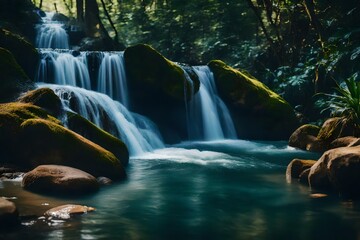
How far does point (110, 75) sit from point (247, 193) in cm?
1014

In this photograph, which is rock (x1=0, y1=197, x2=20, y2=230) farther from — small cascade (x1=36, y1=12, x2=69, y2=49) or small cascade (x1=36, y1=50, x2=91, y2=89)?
small cascade (x1=36, y1=12, x2=69, y2=49)

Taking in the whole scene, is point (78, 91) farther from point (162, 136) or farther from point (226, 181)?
point (226, 181)

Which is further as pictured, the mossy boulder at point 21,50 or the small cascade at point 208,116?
the small cascade at point 208,116

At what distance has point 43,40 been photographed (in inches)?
1013

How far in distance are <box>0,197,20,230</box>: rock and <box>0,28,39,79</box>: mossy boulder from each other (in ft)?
33.0

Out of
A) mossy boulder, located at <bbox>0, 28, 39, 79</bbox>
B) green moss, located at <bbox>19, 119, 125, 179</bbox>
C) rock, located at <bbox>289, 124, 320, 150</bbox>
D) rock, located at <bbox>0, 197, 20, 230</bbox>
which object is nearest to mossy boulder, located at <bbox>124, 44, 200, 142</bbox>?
mossy boulder, located at <bbox>0, 28, 39, 79</bbox>

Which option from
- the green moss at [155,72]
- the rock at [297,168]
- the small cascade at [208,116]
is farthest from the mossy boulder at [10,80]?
the small cascade at [208,116]

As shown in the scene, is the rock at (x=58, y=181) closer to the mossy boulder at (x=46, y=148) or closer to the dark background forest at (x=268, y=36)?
the mossy boulder at (x=46, y=148)

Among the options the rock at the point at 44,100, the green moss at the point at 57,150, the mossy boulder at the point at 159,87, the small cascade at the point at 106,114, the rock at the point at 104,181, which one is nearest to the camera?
the rock at the point at 104,181

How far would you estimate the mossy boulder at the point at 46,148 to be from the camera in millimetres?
9133

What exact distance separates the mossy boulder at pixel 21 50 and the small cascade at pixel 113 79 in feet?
8.53

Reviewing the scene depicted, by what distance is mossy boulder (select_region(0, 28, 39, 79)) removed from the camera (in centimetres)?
1462

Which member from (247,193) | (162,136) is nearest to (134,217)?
(247,193)

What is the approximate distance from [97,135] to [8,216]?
5214 millimetres
